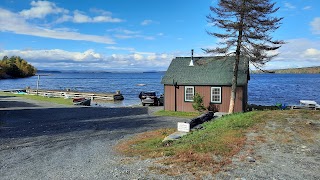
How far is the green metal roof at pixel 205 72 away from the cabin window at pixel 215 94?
0.67m

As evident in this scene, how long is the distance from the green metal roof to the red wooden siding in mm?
629

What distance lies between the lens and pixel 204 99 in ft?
96.3

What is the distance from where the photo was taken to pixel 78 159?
12.0 m

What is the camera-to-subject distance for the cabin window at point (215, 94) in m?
28.8

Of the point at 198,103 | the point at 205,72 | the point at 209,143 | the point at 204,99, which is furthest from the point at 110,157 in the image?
the point at 205,72

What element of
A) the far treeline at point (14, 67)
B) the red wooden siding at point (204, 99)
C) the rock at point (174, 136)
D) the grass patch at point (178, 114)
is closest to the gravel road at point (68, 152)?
the rock at point (174, 136)

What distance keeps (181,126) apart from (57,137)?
698 centimetres

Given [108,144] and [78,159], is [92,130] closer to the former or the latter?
[108,144]

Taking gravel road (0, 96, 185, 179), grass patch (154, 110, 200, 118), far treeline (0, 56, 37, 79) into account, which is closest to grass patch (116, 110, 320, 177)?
gravel road (0, 96, 185, 179)

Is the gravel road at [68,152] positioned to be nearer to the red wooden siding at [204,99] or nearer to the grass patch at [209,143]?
the grass patch at [209,143]

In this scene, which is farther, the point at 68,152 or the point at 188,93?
the point at 188,93

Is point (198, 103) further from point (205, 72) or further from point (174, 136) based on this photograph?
point (174, 136)

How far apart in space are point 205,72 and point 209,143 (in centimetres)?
1762

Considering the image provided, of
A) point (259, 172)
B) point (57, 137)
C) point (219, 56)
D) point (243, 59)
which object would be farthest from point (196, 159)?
point (243, 59)
